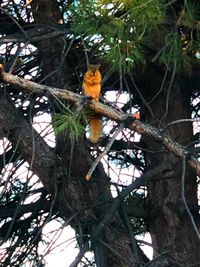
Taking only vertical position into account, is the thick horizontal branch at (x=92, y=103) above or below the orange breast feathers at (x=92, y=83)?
below

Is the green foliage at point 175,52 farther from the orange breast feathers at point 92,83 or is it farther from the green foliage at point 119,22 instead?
the orange breast feathers at point 92,83

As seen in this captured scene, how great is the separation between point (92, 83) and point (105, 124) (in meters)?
0.19

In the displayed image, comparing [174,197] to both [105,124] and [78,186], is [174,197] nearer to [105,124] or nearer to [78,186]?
[78,186]

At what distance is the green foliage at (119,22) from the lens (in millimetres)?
2748

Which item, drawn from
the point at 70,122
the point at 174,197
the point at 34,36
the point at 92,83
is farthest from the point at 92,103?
the point at 174,197

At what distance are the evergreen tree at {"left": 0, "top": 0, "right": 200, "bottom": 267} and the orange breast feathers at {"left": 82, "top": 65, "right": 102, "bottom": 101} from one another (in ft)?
0.24

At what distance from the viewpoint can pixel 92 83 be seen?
10.5ft

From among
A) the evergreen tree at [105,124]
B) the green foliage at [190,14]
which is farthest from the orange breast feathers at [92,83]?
the green foliage at [190,14]

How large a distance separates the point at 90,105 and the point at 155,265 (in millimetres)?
952

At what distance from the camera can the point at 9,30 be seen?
13.3 ft

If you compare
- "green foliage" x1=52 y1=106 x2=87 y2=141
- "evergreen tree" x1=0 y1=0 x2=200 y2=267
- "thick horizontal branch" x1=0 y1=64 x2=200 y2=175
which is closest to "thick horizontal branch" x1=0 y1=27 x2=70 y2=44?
"evergreen tree" x1=0 y1=0 x2=200 y2=267

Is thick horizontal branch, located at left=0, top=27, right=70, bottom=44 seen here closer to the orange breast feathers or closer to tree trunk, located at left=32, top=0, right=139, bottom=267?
tree trunk, located at left=32, top=0, right=139, bottom=267

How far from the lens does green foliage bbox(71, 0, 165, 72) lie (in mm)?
2748

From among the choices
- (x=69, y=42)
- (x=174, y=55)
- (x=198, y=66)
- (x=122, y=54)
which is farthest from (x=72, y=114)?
(x=198, y=66)
